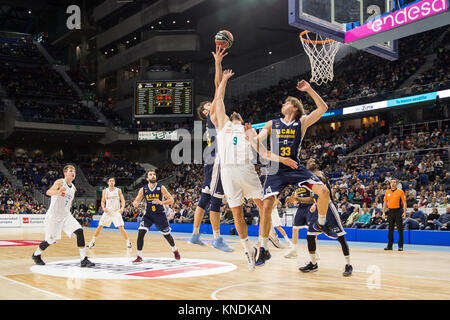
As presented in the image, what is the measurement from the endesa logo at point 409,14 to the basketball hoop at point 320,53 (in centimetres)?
384

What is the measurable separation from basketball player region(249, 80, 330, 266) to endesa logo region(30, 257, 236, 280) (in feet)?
5.71

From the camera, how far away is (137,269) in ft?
24.9

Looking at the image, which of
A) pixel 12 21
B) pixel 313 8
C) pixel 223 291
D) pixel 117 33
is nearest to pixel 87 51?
pixel 117 33

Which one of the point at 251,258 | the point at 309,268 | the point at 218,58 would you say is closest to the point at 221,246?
the point at 251,258

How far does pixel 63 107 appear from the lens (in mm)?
35281

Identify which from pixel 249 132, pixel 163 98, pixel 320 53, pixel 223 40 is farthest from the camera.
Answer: pixel 163 98

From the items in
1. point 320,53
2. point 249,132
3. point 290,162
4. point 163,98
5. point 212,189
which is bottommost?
point 212,189

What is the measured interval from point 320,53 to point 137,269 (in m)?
10.5

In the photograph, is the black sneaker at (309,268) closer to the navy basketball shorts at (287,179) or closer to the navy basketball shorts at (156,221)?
the navy basketball shorts at (287,179)

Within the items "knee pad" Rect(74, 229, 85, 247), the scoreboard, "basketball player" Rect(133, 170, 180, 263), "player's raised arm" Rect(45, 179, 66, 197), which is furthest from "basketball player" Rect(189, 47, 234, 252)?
the scoreboard

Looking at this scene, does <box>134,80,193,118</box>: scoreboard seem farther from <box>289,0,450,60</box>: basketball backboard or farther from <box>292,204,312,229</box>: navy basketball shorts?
<box>292,204,312,229</box>: navy basketball shorts

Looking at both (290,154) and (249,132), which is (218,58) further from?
(290,154)

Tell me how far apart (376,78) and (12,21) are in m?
37.0

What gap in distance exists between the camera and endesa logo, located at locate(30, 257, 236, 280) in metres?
6.85
